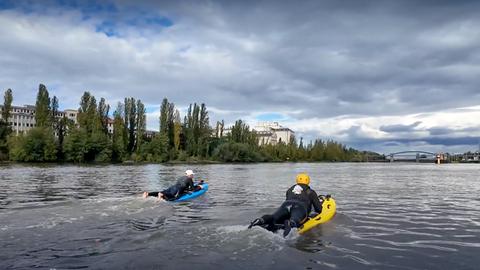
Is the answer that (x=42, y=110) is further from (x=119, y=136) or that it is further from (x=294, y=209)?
(x=294, y=209)

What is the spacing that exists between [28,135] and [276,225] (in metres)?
111

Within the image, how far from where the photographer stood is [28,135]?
364 ft

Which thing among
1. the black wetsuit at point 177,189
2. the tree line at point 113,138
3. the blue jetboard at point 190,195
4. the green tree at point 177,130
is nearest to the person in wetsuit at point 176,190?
the black wetsuit at point 177,189

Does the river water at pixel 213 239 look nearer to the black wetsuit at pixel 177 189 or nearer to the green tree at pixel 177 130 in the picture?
the black wetsuit at pixel 177 189

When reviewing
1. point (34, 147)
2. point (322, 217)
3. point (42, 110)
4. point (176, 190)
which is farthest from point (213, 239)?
point (42, 110)

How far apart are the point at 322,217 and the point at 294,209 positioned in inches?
102

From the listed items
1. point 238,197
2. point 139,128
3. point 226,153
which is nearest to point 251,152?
point 226,153

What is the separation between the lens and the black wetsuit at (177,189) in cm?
2486

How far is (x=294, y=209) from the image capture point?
53.0 feet

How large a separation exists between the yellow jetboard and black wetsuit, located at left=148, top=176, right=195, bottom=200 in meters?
9.43

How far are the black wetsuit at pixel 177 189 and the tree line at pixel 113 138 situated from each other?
9431cm

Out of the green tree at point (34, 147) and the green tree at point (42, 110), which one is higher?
the green tree at point (42, 110)

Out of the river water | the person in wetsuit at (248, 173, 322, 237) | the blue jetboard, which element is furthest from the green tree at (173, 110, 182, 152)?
the person in wetsuit at (248, 173, 322, 237)

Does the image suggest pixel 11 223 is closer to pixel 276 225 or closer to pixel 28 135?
pixel 276 225
